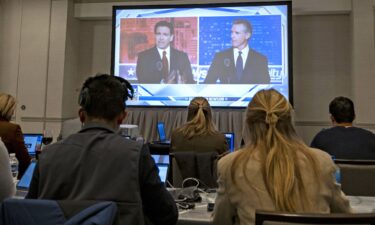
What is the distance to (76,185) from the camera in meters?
1.14

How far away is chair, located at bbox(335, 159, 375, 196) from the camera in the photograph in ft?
6.88

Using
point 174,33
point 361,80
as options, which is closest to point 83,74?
point 174,33

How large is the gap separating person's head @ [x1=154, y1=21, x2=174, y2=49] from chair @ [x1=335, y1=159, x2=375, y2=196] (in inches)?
140

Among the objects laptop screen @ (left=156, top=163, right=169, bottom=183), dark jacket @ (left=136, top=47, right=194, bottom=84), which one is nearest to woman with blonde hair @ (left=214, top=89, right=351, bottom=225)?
laptop screen @ (left=156, top=163, right=169, bottom=183)

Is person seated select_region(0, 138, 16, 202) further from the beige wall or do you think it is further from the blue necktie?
the beige wall

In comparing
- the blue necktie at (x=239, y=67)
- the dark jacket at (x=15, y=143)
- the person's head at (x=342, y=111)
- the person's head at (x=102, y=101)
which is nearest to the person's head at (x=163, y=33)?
the blue necktie at (x=239, y=67)

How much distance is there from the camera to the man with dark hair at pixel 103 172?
1.13 m

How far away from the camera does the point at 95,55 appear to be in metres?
5.84

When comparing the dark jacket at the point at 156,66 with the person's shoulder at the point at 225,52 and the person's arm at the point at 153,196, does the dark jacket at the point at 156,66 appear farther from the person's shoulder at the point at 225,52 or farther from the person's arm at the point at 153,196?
the person's arm at the point at 153,196

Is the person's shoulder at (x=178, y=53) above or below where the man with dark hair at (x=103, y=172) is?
above

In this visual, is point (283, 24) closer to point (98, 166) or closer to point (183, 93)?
point (183, 93)

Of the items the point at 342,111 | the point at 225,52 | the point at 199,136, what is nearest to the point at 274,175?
the point at 199,136

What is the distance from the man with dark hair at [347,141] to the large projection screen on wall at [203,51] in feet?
7.33

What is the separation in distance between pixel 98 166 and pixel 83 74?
501cm
